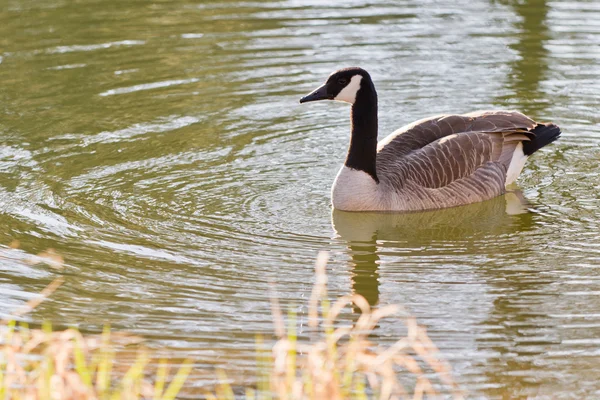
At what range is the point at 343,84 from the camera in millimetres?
10234

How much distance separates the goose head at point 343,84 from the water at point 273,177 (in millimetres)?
1203

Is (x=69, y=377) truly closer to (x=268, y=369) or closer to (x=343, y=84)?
(x=268, y=369)

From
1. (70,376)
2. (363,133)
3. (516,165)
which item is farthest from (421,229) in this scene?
(70,376)

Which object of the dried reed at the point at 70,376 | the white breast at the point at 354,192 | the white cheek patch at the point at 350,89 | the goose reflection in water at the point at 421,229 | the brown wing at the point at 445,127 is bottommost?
the goose reflection in water at the point at 421,229

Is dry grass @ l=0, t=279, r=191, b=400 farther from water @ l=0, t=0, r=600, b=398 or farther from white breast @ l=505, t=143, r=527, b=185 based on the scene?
white breast @ l=505, t=143, r=527, b=185

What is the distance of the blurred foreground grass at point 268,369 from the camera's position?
5484mm

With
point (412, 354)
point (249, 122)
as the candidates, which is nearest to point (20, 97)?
point (249, 122)

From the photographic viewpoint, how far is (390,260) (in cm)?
905

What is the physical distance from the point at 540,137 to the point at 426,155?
1.56 metres

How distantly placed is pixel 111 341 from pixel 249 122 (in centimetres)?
598

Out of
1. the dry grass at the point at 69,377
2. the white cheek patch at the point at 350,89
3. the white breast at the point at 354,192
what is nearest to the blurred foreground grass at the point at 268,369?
the dry grass at the point at 69,377

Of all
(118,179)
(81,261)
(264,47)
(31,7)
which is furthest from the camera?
(31,7)

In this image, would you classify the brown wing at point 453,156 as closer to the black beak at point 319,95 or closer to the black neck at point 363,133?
the black neck at point 363,133

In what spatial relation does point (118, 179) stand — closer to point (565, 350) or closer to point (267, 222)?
point (267, 222)
